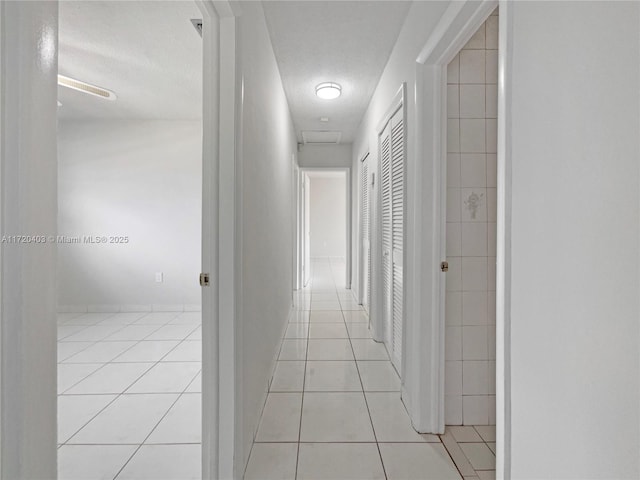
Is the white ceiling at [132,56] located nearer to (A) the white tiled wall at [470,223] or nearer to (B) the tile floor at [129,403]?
(A) the white tiled wall at [470,223]

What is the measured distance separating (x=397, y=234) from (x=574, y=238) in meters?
1.77

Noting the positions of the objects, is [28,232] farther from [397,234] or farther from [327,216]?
[327,216]

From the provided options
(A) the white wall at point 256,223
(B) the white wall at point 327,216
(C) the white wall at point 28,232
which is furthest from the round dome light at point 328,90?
(B) the white wall at point 327,216

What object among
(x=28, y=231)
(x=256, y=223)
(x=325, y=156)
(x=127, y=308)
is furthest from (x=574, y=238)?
(x=325, y=156)

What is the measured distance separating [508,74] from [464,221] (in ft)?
3.33

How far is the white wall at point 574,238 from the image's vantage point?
0.62 meters

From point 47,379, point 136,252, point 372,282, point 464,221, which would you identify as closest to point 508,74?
point 464,221

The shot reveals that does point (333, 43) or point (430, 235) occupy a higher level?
point (333, 43)

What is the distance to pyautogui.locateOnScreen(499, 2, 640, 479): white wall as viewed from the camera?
2.04 feet

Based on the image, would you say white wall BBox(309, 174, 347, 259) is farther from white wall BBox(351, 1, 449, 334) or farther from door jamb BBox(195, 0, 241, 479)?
door jamb BBox(195, 0, 241, 479)

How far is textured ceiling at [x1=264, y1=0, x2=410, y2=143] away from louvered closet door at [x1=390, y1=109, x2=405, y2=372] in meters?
0.60

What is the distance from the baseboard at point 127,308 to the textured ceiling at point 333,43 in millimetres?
2919

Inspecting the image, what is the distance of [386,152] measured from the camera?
2.84 metres

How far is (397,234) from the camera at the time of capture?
2.51 m
